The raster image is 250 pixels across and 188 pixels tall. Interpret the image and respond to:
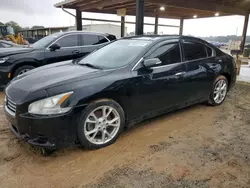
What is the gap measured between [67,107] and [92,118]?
42 centimetres

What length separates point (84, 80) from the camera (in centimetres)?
273

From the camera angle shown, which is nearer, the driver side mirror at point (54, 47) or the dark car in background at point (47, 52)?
the dark car in background at point (47, 52)

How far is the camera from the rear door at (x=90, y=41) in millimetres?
6668

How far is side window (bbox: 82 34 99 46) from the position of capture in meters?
6.72

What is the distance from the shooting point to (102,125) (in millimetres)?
2896

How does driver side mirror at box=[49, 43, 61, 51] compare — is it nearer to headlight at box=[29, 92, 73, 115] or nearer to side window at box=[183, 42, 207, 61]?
side window at box=[183, 42, 207, 61]

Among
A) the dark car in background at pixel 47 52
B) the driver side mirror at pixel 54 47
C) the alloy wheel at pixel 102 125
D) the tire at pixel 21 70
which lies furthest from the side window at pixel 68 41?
the alloy wheel at pixel 102 125

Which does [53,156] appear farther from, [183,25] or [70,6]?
[183,25]

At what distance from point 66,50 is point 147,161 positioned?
472cm

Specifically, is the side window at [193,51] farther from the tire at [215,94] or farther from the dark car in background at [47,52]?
the dark car in background at [47,52]

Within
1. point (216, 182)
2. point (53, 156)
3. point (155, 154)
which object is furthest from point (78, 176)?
point (216, 182)

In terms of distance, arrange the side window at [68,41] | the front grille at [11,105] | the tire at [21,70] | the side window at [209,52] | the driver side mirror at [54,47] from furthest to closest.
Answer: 1. the side window at [68,41]
2. the driver side mirror at [54,47]
3. the tire at [21,70]
4. the side window at [209,52]
5. the front grille at [11,105]

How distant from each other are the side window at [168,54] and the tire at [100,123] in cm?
109

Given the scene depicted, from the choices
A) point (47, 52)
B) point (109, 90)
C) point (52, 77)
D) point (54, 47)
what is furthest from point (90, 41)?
point (109, 90)
